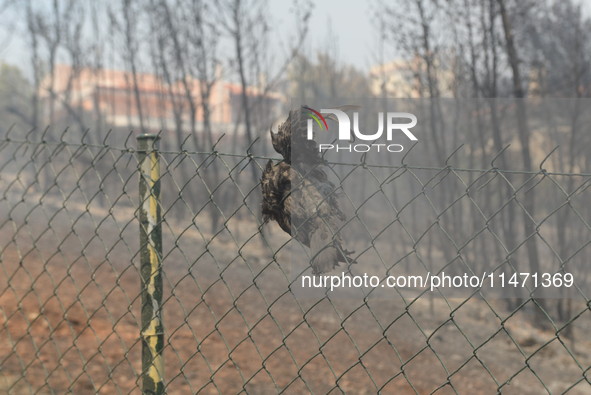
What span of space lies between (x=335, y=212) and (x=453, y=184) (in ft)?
22.8

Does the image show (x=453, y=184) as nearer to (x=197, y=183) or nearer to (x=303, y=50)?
(x=303, y=50)

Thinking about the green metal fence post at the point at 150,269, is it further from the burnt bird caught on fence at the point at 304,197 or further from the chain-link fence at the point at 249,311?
the burnt bird caught on fence at the point at 304,197

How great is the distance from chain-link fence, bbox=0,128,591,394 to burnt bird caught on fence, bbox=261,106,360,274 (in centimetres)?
8

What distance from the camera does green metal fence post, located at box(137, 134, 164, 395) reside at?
1639 mm

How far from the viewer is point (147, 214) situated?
5.42ft

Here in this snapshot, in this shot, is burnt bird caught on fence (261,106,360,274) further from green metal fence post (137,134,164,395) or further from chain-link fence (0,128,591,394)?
green metal fence post (137,134,164,395)

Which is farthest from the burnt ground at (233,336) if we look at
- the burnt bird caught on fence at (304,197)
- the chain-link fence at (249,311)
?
the burnt bird caught on fence at (304,197)

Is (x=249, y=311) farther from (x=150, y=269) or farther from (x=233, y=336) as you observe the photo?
(x=150, y=269)

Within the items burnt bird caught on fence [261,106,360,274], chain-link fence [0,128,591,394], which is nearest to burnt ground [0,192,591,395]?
chain-link fence [0,128,591,394]

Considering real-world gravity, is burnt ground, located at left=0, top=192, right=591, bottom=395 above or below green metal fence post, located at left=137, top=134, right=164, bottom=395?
below

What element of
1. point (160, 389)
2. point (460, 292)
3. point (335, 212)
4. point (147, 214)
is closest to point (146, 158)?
point (147, 214)

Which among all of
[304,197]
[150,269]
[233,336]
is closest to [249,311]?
[233,336]

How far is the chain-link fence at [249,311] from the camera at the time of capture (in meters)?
1.52

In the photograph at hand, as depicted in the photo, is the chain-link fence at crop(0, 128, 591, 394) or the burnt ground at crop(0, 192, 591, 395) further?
the burnt ground at crop(0, 192, 591, 395)
